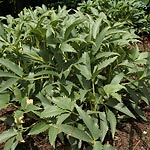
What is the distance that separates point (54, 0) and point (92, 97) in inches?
134

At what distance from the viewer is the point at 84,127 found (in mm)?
2408

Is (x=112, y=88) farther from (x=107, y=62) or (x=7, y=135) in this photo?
(x=7, y=135)

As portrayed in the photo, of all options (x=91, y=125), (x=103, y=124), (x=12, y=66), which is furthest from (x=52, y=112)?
(x=12, y=66)

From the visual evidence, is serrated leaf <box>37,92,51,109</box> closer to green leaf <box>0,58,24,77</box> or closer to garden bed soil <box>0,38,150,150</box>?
green leaf <box>0,58,24,77</box>

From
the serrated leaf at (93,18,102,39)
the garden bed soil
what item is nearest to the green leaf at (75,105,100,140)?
the garden bed soil

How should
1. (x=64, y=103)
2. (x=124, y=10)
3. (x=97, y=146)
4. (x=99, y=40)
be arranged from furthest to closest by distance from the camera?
(x=124, y=10), (x=99, y=40), (x=64, y=103), (x=97, y=146)

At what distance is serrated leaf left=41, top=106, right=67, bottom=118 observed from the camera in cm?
229

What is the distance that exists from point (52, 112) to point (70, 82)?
30cm

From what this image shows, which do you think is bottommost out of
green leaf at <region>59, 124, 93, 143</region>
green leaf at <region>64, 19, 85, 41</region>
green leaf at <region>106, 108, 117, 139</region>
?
green leaf at <region>106, 108, 117, 139</region>

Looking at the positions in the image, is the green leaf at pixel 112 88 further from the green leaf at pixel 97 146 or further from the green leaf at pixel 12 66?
the green leaf at pixel 12 66

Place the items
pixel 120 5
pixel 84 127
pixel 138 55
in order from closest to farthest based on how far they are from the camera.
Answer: pixel 84 127, pixel 138 55, pixel 120 5

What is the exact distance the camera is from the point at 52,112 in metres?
2.31

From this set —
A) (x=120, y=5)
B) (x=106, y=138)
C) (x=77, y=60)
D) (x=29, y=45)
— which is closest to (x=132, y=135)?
(x=106, y=138)

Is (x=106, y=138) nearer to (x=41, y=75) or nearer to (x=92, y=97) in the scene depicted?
(x=92, y=97)
